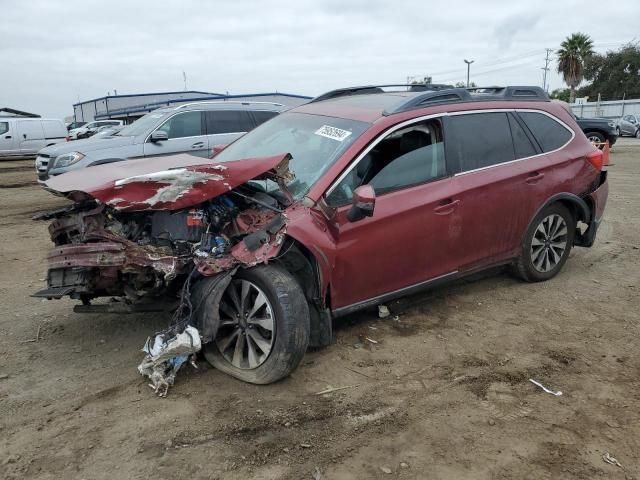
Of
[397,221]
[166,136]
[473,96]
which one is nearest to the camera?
[397,221]

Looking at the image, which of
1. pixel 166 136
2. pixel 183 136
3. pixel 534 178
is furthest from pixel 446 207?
pixel 183 136

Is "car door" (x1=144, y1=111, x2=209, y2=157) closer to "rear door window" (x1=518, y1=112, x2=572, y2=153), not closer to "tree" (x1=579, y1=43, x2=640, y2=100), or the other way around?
"rear door window" (x1=518, y1=112, x2=572, y2=153)

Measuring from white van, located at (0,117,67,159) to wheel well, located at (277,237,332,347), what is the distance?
2060 cm

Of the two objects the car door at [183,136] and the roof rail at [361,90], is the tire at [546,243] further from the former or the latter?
the car door at [183,136]

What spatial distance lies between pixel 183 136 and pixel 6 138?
14.4 metres

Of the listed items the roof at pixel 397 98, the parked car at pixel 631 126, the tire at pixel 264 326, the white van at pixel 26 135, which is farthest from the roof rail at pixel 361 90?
the parked car at pixel 631 126

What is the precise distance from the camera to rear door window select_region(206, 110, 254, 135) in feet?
34.6

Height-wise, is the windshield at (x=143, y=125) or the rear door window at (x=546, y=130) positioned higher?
the windshield at (x=143, y=125)

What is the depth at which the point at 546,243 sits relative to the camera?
5160mm

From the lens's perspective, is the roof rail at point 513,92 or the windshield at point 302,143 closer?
the windshield at point 302,143

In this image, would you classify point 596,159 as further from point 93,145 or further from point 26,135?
point 26,135

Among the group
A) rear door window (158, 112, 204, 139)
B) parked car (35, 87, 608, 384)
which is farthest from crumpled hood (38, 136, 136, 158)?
parked car (35, 87, 608, 384)

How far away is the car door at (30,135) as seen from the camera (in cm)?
2094

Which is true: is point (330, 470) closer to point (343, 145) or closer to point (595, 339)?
point (343, 145)
